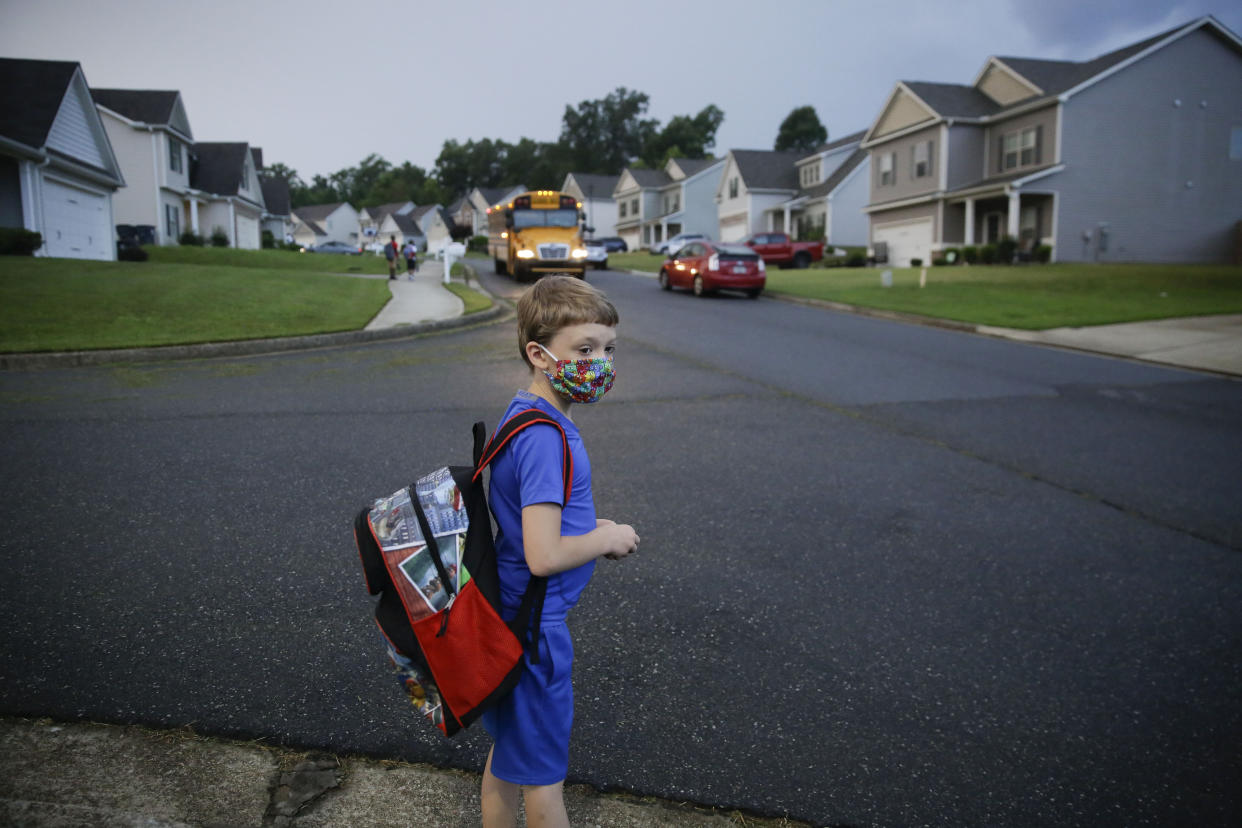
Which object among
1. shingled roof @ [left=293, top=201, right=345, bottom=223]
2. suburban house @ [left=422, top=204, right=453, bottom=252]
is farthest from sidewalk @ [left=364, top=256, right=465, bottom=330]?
shingled roof @ [left=293, top=201, right=345, bottom=223]

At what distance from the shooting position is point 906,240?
40781 millimetres

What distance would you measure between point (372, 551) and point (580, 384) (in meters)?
0.62

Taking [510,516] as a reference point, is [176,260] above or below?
above

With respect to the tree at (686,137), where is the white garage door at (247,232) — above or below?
below

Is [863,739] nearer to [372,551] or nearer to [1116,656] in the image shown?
[1116,656]

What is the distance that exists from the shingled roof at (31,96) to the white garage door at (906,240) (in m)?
34.3

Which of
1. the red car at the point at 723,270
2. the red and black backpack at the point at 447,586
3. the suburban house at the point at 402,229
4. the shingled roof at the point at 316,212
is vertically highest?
the shingled roof at the point at 316,212

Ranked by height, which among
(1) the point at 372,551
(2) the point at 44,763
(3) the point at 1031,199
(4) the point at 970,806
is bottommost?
(4) the point at 970,806

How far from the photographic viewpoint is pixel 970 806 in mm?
2621

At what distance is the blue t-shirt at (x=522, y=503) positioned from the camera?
6.32 ft

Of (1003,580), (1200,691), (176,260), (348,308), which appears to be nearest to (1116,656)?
(1200,691)

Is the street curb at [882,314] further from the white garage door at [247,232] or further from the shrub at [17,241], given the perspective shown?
the white garage door at [247,232]

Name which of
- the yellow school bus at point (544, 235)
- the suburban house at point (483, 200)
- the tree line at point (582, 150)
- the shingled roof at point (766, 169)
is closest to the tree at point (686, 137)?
the tree line at point (582, 150)

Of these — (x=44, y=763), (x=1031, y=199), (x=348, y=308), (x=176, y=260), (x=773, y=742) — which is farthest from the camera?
(x=1031, y=199)
